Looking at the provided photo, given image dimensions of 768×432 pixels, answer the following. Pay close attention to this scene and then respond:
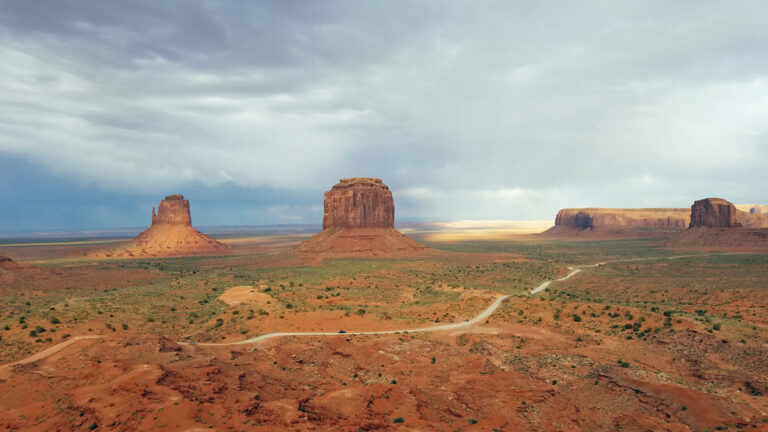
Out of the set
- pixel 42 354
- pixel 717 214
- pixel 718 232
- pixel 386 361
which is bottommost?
pixel 386 361

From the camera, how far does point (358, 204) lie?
120562 millimetres

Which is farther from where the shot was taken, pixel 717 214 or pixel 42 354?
pixel 717 214

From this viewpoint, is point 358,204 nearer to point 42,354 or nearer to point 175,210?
point 175,210

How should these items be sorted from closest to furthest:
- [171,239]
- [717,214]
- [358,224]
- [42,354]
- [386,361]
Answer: [42,354] → [386,361] → [358,224] → [171,239] → [717,214]

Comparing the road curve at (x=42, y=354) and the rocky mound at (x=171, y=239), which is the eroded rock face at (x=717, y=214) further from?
the road curve at (x=42, y=354)

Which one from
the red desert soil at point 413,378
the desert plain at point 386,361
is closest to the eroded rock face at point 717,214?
the desert plain at point 386,361

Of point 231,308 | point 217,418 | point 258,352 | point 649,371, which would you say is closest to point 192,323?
point 231,308

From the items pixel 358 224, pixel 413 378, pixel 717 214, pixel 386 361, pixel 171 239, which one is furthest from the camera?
pixel 717 214

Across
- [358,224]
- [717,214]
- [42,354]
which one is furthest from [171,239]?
[717,214]

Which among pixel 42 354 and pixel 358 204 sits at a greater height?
pixel 358 204

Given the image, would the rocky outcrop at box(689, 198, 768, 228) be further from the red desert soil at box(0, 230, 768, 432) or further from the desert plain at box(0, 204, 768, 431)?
the red desert soil at box(0, 230, 768, 432)

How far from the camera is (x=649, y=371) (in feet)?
94.0

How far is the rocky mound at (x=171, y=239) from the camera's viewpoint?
136m

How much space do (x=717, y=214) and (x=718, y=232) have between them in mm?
10679
